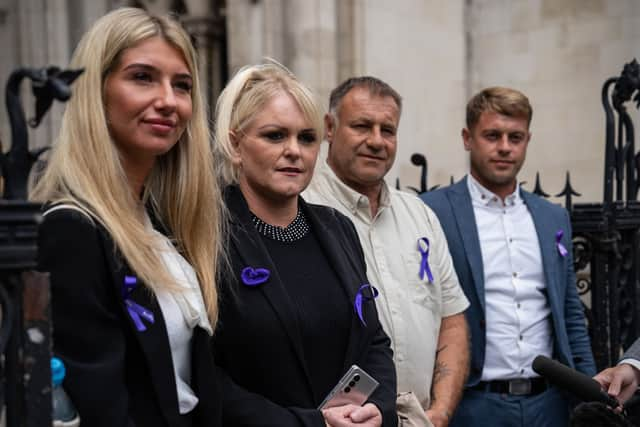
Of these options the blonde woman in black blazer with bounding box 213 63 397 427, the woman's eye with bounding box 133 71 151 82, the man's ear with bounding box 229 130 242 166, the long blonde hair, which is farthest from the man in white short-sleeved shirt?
the woman's eye with bounding box 133 71 151 82

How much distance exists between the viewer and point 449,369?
117 inches

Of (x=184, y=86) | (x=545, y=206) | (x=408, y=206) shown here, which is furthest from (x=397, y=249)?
(x=184, y=86)

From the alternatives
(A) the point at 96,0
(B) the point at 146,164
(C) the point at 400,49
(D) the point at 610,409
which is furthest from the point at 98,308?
(A) the point at 96,0

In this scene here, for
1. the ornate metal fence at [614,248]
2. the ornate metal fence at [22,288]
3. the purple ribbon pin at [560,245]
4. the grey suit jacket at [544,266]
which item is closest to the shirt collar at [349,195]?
the grey suit jacket at [544,266]

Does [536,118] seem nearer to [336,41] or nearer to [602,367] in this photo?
[336,41]

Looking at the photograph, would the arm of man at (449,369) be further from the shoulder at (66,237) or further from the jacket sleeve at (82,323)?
the shoulder at (66,237)

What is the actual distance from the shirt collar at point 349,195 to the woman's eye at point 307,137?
0.56 metres

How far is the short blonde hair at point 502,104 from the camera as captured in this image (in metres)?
3.53

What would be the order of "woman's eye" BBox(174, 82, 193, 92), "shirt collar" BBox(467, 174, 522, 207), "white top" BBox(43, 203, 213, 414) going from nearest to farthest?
"white top" BBox(43, 203, 213, 414)
"woman's eye" BBox(174, 82, 193, 92)
"shirt collar" BBox(467, 174, 522, 207)

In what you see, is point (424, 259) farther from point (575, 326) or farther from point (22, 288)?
point (22, 288)

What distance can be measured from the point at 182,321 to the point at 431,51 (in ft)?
22.2

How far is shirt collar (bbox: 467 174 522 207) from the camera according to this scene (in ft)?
11.6

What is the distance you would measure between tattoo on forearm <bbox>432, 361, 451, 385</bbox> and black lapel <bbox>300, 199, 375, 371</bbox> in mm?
673

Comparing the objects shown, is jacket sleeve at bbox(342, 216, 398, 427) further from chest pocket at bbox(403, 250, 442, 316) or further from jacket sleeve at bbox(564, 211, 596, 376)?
jacket sleeve at bbox(564, 211, 596, 376)
